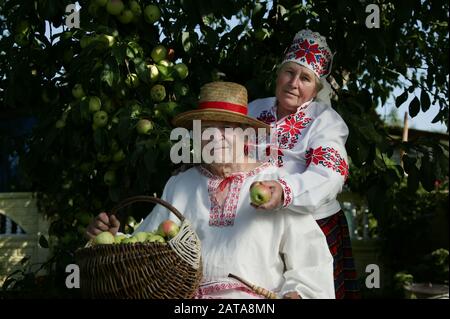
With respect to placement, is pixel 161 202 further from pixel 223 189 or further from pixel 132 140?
pixel 132 140

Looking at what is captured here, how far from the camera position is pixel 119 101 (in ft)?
11.0

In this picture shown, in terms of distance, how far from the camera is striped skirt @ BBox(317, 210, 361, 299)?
2.74m

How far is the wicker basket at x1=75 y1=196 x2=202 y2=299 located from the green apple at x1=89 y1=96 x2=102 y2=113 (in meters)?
1.24

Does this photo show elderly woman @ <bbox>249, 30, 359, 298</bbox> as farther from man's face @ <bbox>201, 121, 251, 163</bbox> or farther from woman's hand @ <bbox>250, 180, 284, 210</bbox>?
man's face @ <bbox>201, 121, 251, 163</bbox>

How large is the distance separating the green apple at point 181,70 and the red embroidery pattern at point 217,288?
4.16ft

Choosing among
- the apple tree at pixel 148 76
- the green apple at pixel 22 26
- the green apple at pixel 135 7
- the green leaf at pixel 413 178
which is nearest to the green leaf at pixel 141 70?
the apple tree at pixel 148 76

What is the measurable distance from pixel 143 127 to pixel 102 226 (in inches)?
29.0

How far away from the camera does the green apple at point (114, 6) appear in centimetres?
317

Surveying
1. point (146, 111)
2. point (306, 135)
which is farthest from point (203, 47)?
point (306, 135)

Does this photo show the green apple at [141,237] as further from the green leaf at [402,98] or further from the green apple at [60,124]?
the green leaf at [402,98]

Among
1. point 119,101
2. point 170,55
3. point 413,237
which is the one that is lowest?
point 413,237

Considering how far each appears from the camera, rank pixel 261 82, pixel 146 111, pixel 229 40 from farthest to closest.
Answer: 1. pixel 229 40
2. pixel 261 82
3. pixel 146 111

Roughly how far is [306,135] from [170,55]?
112 centimetres

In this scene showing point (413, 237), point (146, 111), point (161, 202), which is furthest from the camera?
point (413, 237)
